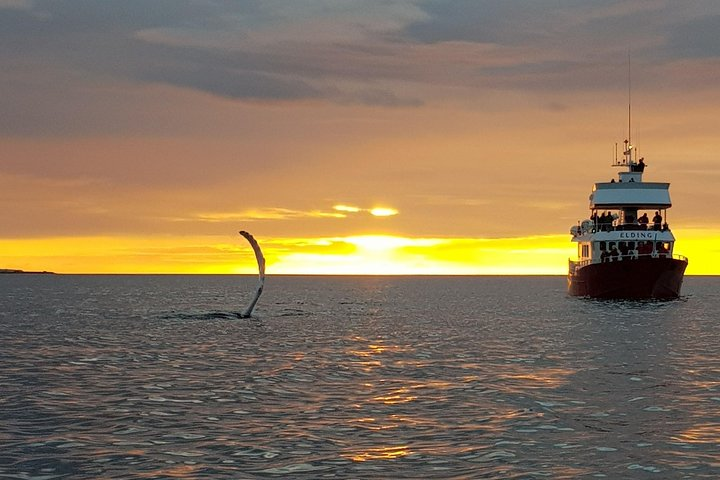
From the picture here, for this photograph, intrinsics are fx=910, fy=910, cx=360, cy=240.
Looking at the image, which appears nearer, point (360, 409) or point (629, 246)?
point (360, 409)

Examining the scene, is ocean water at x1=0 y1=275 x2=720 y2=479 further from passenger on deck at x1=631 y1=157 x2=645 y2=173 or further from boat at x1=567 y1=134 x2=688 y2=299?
passenger on deck at x1=631 y1=157 x2=645 y2=173

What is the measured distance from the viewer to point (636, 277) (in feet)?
295

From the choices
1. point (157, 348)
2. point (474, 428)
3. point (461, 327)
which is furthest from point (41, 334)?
point (474, 428)

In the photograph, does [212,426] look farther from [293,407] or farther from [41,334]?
[41,334]

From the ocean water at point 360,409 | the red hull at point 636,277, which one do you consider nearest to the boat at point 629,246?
the red hull at point 636,277

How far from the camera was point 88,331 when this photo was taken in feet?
194

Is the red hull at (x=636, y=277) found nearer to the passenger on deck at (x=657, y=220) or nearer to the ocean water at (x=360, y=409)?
the passenger on deck at (x=657, y=220)

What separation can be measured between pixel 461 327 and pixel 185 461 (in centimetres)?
4813

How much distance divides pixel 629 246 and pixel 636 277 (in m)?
8.89

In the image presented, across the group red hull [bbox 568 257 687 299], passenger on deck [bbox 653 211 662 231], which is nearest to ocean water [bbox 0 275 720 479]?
red hull [bbox 568 257 687 299]

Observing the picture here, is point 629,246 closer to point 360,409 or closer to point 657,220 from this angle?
point 657,220

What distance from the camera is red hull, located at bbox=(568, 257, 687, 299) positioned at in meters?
89.5

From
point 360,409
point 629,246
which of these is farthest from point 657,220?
point 360,409

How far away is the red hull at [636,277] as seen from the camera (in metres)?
89.5
